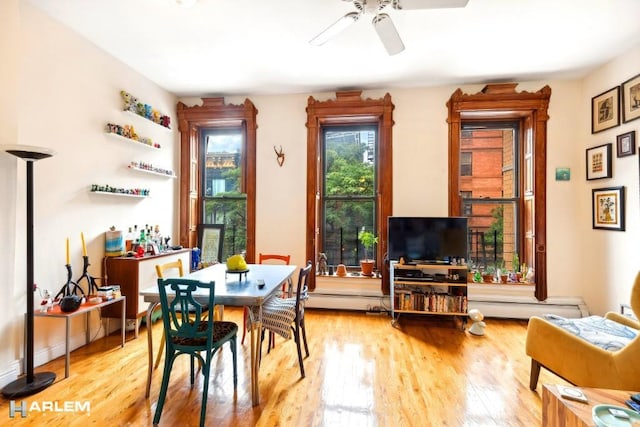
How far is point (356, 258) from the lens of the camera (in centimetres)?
422

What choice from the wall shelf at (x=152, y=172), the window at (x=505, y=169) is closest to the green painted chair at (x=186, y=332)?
the wall shelf at (x=152, y=172)

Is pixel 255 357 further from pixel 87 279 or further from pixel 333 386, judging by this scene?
pixel 87 279

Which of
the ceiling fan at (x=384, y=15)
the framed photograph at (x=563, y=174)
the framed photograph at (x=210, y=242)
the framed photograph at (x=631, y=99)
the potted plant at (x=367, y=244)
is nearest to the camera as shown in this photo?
the ceiling fan at (x=384, y=15)

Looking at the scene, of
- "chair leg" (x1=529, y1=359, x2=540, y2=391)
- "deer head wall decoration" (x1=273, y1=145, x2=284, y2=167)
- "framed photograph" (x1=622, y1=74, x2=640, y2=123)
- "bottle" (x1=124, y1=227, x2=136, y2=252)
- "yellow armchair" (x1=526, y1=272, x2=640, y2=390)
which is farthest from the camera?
"deer head wall decoration" (x1=273, y1=145, x2=284, y2=167)

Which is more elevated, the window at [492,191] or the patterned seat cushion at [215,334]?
the window at [492,191]

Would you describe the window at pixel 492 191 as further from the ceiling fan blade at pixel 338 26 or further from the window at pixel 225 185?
the window at pixel 225 185

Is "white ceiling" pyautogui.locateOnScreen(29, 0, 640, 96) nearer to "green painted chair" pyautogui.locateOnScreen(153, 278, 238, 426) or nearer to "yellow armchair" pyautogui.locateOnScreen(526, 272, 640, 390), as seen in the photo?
"green painted chair" pyautogui.locateOnScreen(153, 278, 238, 426)

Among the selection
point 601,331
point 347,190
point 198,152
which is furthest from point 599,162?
point 198,152

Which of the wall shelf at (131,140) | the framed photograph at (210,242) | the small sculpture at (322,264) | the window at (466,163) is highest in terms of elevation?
the wall shelf at (131,140)

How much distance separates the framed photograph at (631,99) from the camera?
2.90 metres

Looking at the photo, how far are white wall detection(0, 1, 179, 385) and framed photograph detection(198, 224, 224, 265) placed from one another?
0.99 m

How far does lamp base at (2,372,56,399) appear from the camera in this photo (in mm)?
2078

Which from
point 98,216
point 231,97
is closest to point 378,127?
point 231,97

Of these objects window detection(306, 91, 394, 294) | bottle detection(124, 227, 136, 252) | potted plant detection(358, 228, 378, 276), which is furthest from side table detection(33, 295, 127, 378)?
potted plant detection(358, 228, 378, 276)
